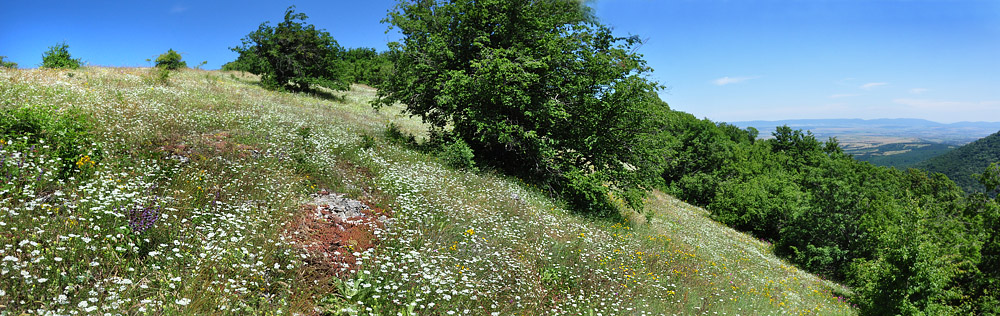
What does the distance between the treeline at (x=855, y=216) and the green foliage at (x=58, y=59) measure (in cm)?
3205

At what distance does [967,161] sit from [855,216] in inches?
6869

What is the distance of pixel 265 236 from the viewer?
5.51 metres

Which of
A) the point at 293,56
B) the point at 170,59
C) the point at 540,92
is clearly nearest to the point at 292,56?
the point at 293,56

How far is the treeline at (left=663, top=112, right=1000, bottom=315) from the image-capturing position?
14.9 m

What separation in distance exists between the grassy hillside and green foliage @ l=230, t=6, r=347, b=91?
23675 mm

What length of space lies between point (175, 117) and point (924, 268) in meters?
22.9

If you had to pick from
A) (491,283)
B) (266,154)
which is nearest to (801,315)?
(491,283)

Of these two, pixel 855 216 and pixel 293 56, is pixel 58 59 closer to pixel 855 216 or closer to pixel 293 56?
pixel 293 56

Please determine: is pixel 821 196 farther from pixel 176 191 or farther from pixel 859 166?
pixel 176 191

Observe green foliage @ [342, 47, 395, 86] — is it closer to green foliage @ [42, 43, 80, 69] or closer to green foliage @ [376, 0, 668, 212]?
green foliage @ [42, 43, 80, 69]

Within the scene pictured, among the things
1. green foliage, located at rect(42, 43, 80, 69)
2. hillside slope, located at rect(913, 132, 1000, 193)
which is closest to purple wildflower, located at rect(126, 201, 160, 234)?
green foliage, located at rect(42, 43, 80, 69)

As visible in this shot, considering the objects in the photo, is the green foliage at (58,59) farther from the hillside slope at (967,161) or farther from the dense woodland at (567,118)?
the hillside slope at (967,161)

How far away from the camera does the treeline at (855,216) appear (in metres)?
14.9

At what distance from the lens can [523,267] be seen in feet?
22.5
